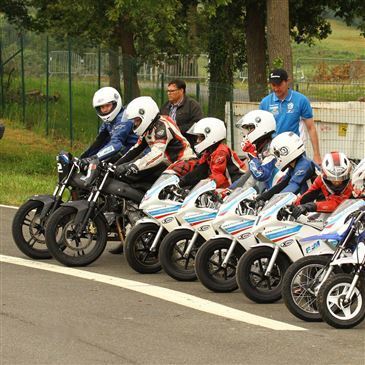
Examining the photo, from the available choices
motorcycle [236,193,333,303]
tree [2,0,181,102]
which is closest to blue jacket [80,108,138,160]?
motorcycle [236,193,333,303]

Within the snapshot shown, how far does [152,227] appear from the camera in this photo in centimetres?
1258

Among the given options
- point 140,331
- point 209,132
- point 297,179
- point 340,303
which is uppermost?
point 209,132

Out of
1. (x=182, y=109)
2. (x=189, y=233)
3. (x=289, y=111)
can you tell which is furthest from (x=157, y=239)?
(x=182, y=109)

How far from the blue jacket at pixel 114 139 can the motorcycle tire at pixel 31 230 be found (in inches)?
36.1

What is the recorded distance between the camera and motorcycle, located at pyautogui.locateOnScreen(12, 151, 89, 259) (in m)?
13.3

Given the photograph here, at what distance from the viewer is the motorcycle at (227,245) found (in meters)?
11.4

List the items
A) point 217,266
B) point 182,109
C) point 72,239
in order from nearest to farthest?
1. point 217,266
2. point 72,239
3. point 182,109

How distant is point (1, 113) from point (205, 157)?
62.8 feet

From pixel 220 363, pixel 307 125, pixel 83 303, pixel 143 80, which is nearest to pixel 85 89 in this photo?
pixel 143 80

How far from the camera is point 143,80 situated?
27688mm

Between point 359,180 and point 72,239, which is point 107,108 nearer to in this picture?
point 72,239

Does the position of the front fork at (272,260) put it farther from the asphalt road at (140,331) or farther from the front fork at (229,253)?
the front fork at (229,253)

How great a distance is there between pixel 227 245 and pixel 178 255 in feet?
2.89

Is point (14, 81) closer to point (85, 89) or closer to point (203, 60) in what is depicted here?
point (85, 89)
